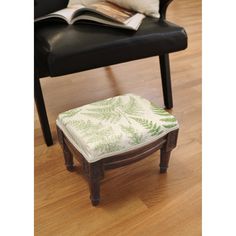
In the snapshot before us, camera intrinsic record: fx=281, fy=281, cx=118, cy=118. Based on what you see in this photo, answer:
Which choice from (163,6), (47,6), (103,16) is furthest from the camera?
(47,6)

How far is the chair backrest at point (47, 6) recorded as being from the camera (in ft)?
4.13

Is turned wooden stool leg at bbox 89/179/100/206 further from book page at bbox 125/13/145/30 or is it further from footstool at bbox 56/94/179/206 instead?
book page at bbox 125/13/145/30

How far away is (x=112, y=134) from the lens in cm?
82

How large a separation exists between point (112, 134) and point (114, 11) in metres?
0.57

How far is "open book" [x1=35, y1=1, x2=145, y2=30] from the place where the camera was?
1049 mm

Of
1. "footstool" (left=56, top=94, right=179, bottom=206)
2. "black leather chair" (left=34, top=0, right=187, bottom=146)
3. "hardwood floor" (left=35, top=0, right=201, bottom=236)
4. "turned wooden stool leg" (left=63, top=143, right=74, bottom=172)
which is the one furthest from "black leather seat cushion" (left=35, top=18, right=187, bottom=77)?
"hardwood floor" (left=35, top=0, right=201, bottom=236)

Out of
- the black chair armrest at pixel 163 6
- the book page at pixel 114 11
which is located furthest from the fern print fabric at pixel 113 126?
the black chair armrest at pixel 163 6

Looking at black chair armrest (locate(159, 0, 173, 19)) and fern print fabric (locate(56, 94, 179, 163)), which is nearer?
fern print fabric (locate(56, 94, 179, 163))

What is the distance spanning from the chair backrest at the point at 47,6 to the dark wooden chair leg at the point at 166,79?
54 cm

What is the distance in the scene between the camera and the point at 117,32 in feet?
3.41

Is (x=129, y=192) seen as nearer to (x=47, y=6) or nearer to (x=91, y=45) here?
(x=91, y=45)

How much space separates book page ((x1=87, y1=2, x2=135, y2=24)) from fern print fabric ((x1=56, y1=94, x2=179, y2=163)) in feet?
1.12

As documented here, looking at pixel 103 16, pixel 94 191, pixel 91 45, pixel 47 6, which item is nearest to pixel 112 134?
pixel 94 191

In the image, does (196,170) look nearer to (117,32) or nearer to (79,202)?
(79,202)
